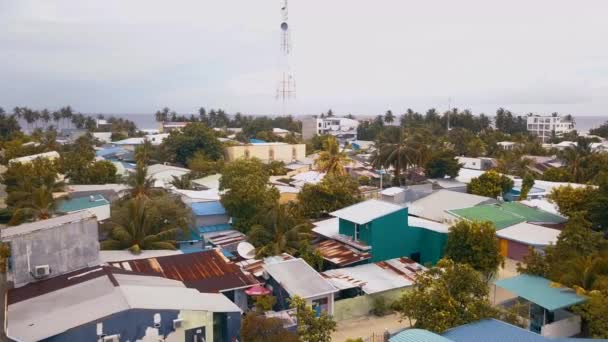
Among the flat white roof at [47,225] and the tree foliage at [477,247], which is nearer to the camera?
the flat white roof at [47,225]

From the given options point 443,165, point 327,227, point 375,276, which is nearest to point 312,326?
point 375,276

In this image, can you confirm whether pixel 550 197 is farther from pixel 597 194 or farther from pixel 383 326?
pixel 383 326

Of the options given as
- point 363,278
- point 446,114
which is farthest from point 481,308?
point 446,114

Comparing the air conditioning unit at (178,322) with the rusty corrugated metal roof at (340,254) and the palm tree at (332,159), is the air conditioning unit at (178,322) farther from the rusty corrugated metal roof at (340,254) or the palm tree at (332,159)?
the palm tree at (332,159)

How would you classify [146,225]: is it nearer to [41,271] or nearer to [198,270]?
[198,270]

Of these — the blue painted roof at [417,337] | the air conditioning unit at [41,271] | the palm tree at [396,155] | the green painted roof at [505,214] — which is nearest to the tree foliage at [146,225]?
the air conditioning unit at [41,271]

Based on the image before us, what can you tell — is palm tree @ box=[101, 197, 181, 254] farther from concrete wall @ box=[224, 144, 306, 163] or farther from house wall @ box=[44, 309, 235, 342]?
concrete wall @ box=[224, 144, 306, 163]
